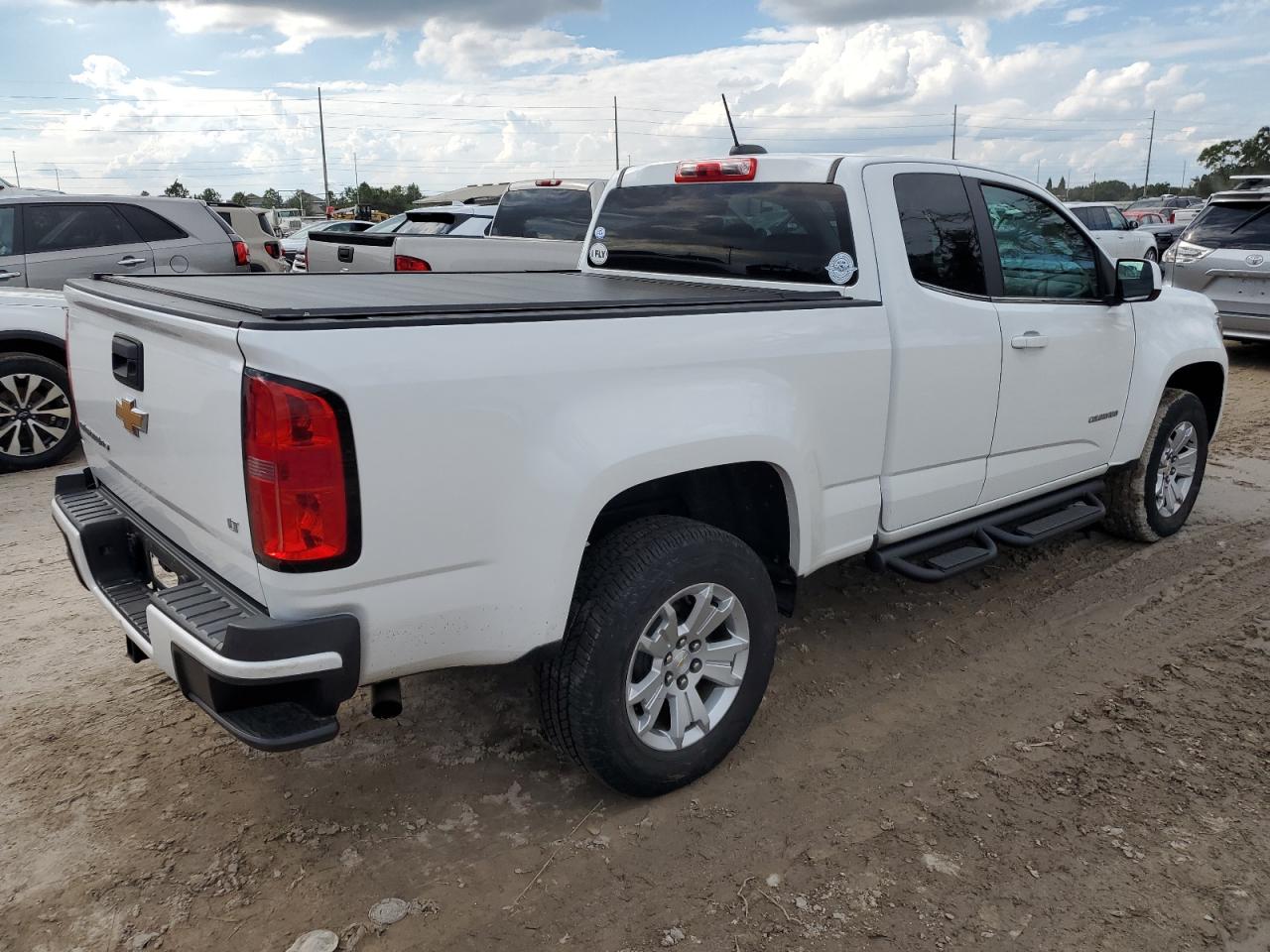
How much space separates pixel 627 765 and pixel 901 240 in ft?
6.90

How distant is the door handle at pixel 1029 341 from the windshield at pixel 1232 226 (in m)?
7.37

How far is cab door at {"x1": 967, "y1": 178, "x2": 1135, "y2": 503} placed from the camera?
4.02 meters

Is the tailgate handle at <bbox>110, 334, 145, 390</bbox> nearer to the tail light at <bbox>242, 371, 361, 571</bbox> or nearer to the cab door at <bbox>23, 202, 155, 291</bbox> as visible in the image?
the tail light at <bbox>242, 371, 361, 571</bbox>

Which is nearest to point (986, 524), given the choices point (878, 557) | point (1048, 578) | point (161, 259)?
point (878, 557)

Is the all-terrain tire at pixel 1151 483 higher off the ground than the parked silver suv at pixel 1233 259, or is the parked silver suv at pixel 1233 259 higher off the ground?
the parked silver suv at pixel 1233 259

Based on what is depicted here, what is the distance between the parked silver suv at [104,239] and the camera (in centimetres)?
842

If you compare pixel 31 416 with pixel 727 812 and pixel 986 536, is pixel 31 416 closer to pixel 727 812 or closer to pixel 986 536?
pixel 727 812

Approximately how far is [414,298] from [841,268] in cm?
151

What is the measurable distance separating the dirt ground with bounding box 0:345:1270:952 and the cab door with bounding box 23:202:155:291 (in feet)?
17.2

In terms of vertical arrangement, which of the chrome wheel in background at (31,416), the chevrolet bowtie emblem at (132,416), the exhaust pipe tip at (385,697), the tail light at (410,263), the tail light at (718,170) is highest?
the tail light at (718,170)

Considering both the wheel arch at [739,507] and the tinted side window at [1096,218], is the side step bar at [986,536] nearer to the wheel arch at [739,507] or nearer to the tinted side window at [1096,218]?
the wheel arch at [739,507]

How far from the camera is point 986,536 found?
4.10 m

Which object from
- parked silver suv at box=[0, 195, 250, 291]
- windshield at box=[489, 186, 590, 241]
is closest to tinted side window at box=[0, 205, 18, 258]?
parked silver suv at box=[0, 195, 250, 291]

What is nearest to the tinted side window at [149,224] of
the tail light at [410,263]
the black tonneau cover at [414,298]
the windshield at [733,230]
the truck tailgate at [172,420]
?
the tail light at [410,263]
